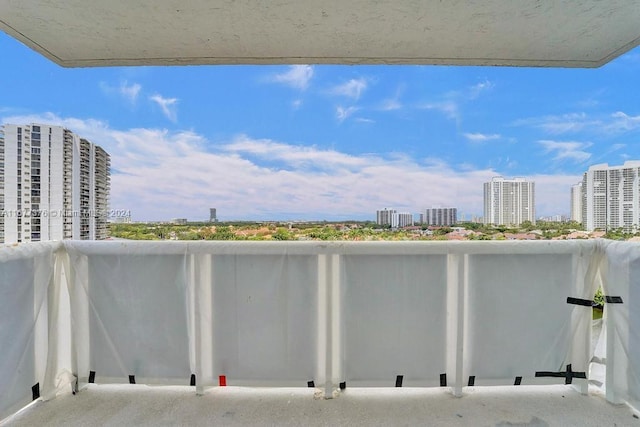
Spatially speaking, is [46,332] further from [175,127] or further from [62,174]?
[175,127]

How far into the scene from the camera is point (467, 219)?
5.80 ft

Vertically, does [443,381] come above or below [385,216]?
below

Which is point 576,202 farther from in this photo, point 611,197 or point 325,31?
point 325,31

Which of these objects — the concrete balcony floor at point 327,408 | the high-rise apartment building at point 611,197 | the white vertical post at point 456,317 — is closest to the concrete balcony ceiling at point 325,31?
the high-rise apartment building at point 611,197

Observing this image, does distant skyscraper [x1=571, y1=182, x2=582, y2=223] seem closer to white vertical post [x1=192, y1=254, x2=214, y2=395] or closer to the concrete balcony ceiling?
the concrete balcony ceiling

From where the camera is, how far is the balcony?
1.56 metres

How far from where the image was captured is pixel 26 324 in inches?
55.3

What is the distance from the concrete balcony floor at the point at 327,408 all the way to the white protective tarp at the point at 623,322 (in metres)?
0.13

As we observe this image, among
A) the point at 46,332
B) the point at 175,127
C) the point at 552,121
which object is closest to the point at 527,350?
the point at 552,121

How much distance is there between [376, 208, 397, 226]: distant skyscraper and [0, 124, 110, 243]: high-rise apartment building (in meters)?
2.03

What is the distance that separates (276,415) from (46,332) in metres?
1.58

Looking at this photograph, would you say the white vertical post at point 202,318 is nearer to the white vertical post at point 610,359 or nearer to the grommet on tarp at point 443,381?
the grommet on tarp at point 443,381

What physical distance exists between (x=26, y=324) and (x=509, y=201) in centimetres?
329

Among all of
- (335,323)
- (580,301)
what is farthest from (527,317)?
(335,323)
